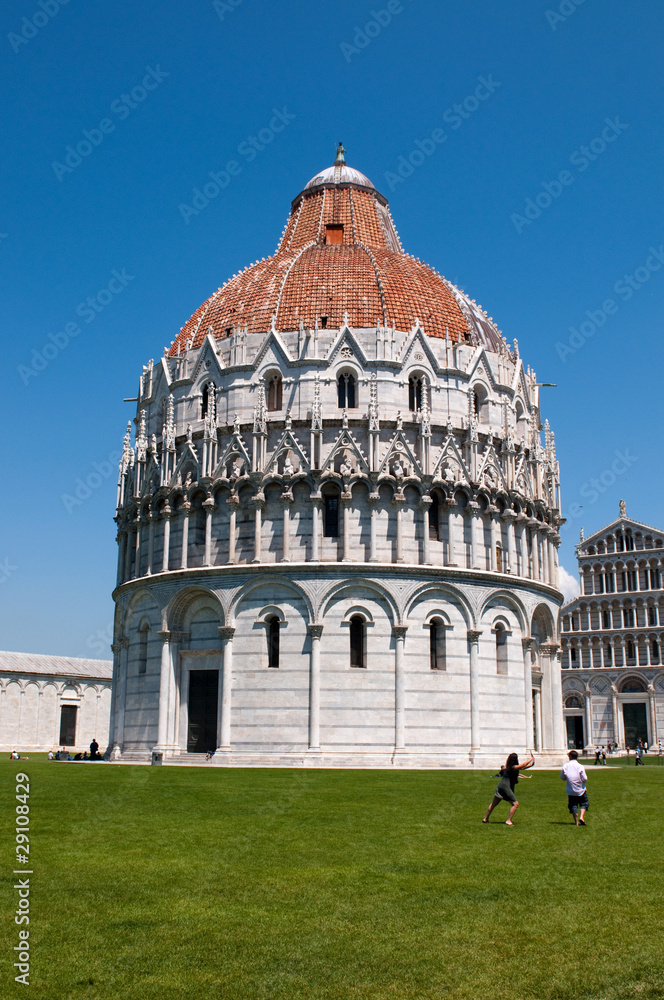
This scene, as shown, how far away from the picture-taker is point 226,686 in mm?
45594

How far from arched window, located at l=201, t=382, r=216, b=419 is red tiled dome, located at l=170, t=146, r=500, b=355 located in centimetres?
293

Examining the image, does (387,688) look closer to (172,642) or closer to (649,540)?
(172,642)

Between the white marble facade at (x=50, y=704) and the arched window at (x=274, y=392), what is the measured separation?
151 feet

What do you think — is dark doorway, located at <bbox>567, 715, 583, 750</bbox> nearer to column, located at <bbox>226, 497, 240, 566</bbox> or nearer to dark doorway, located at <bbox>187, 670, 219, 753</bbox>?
dark doorway, located at <bbox>187, 670, 219, 753</bbox>

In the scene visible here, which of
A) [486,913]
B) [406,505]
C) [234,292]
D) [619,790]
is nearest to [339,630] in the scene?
[406,505]

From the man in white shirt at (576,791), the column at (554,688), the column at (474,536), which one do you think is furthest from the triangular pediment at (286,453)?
the man in white shirt at (576,791)

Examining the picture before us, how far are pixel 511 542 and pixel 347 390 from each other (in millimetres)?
11370

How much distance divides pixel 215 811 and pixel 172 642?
27584mm

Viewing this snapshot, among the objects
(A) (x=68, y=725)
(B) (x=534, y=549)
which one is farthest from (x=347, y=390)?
(A) (x=68, y=725)

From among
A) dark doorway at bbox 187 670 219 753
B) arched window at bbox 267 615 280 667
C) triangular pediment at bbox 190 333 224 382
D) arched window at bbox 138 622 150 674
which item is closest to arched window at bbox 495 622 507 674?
arched window at bbox 267 615 280 667

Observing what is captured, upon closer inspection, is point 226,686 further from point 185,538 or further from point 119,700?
point 119,700

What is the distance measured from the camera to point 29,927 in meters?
10.4

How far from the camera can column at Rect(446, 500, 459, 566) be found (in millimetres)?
46750

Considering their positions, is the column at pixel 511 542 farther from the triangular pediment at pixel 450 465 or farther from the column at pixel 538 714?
the column at pixel 538 714
